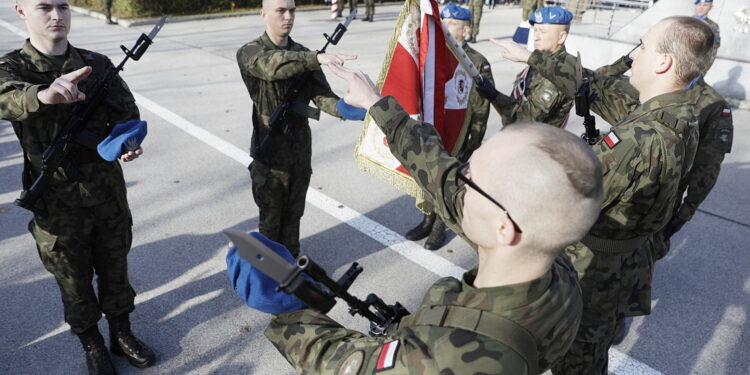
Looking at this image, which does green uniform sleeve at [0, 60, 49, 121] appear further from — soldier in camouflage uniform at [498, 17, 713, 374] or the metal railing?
the metal railing

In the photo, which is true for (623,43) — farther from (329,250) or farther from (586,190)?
(586,190)

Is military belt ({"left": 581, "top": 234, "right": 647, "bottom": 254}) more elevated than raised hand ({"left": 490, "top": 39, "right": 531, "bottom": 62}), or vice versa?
raised hand ({"left": 490, "top": 39, "right": 531, "bottom": 62})

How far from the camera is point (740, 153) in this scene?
6.77m

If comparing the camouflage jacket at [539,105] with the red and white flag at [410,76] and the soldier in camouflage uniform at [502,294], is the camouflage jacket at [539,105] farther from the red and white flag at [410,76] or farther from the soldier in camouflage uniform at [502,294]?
the soldier in camouflage uniform at [502,294]

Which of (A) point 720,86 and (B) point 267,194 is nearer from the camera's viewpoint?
(B) point 267,194

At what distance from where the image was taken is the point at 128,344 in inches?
119

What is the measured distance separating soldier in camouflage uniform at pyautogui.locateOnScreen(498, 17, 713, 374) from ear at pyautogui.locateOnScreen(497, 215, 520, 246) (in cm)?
105

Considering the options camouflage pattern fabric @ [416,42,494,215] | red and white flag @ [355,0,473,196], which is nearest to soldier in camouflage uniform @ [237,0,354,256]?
red and white flag @ [355,0,473,196]

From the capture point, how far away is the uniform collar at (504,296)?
1245 millimetres

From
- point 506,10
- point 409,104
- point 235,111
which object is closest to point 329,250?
point 409,104

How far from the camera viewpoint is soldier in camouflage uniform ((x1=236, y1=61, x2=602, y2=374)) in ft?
3.86

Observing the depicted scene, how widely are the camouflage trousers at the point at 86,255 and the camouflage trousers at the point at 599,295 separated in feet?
7.94

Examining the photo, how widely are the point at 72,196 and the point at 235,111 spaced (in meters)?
5.34

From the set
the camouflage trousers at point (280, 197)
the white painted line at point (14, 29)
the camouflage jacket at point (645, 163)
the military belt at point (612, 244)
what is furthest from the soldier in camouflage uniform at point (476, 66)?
the white painted line at point (14, 29)
